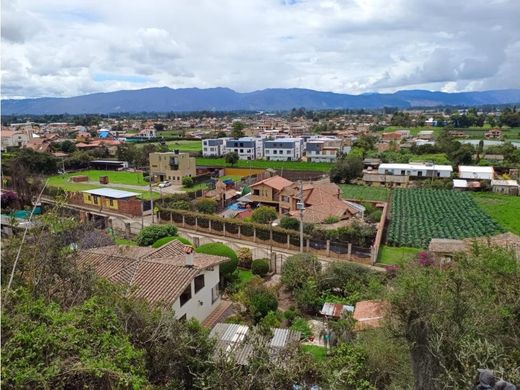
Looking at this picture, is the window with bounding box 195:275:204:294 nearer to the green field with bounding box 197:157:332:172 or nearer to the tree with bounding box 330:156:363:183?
the tree with bounding box 330:156:363:183

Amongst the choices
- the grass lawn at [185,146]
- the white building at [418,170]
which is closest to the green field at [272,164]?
the white building at [418,170]

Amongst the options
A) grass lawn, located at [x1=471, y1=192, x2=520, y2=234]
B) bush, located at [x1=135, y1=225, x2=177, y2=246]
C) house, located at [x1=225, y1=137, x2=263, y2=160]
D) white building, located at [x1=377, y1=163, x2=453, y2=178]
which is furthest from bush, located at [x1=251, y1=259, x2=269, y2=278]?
house, located at [x1=225, y1=137, x2=263, y2=160]

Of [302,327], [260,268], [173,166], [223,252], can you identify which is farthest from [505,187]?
[302,327]

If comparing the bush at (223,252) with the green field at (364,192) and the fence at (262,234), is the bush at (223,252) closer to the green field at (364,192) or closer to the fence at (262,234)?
the fence at (262,234)

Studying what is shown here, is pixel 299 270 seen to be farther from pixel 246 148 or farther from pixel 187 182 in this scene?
pixel 246 148

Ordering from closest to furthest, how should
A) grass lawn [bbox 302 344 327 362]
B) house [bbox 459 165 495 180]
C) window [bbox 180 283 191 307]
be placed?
grass lawn [bbox 302 344 327 362], window [bbox 180 283 191 307], house [bbox 459 165 495 180]

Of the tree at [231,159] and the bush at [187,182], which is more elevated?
the tree at [231,159]
